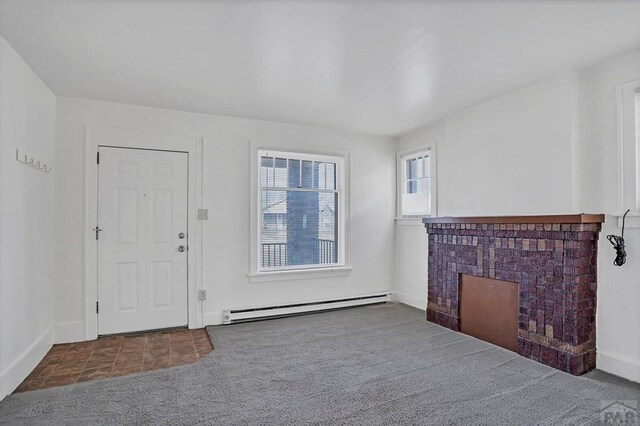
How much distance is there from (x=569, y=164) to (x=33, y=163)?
4348mm

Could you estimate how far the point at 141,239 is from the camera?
3781 mm

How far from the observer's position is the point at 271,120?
4.33m

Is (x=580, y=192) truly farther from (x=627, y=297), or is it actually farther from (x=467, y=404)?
(x=467, y=404)

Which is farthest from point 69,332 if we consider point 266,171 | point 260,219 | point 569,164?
point 569,164

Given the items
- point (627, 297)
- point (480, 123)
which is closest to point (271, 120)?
point (480, 123)

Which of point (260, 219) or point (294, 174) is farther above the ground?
point (294, 174)

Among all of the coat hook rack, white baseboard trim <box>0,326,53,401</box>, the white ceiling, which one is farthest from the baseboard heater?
the white ceiling

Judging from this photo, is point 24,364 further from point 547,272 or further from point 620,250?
point 620,250

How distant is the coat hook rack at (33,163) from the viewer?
262 centimetres

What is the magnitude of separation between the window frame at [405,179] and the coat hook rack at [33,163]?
406cm

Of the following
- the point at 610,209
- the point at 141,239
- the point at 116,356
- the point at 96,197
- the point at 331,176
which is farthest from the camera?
the point at 331,176

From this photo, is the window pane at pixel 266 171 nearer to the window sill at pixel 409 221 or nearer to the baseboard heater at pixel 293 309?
the baseboard heater at pixel 293 309

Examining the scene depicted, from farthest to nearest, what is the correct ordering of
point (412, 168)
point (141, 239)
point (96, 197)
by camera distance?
point (412, 168) → point (141, 239) → point (96, 197)

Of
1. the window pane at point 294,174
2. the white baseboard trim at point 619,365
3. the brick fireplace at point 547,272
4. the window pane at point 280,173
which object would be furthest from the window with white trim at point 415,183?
the white baseboard trim at point 619,365
